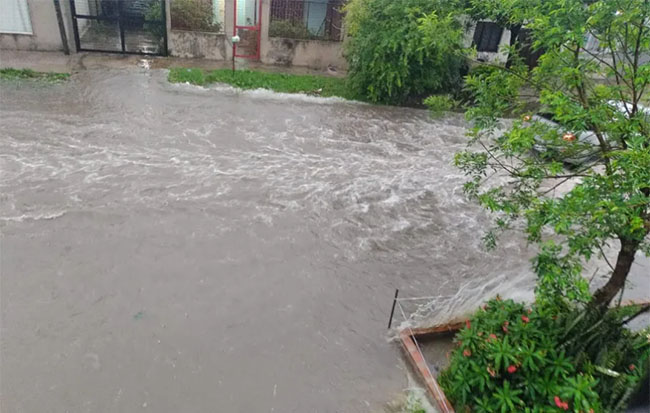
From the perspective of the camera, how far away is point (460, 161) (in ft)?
14.8

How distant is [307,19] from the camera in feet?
49.3

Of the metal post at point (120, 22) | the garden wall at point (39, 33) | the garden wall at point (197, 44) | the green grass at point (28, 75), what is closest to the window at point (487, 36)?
the garden wall at point (197, 44)

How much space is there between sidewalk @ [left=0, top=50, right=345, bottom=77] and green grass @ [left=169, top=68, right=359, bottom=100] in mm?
831

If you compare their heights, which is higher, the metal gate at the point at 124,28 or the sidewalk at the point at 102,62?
the metal gate at the point at 124,28

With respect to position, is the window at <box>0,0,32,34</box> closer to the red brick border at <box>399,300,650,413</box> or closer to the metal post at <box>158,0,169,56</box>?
the metal post at <box>158,0,169,56</box>

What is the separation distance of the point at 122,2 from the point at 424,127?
397 inches

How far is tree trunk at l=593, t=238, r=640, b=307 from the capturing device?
375 cm

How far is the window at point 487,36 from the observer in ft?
52.2

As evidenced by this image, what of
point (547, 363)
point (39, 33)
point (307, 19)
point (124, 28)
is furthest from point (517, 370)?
point (39, 33)

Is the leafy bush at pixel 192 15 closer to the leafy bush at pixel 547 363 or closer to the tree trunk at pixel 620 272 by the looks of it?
the leafy bush at pixel 547 363

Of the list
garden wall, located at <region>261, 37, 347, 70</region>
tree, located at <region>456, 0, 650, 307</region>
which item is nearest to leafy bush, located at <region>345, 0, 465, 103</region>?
garden wall, located at <region>261, 37, 347, 70</region>

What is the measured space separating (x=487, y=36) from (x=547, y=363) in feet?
48.7

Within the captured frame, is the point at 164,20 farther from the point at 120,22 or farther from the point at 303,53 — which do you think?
the point at 303,53

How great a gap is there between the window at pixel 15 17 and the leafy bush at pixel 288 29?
7.08 meters
